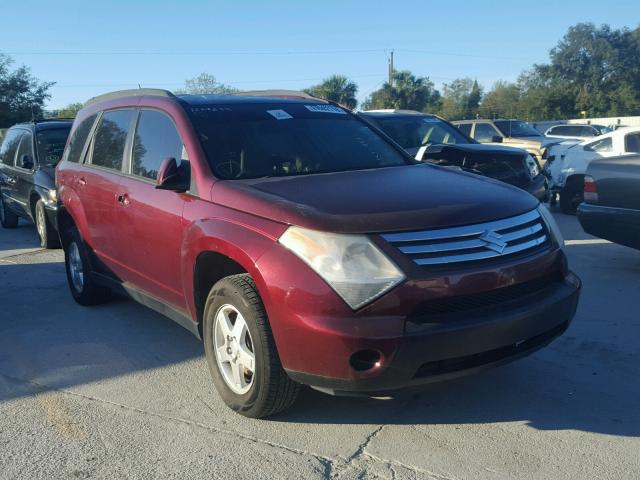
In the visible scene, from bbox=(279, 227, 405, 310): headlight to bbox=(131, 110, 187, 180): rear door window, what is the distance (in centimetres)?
154

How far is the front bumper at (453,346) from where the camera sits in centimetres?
317

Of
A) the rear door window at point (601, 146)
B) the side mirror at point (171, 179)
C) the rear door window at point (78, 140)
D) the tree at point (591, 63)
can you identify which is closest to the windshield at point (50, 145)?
the rear door window at point (78, 140)

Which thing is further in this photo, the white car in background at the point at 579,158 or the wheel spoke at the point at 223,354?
the white car in background at the point at 579,158

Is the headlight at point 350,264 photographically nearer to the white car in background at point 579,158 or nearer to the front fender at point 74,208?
the front fender at point 74,208

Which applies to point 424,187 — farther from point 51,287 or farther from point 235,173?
point 51,287

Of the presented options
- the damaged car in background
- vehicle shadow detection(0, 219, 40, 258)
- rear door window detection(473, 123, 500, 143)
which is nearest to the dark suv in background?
vehicle shadow detection(0, 219, 40, 258)

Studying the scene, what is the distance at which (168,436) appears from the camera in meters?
3.67

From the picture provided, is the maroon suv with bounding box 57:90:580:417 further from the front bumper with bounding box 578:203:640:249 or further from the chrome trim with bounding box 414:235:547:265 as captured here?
the front bumper with bounding box 578:203:640:249

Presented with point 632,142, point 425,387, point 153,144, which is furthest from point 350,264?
point 632,142

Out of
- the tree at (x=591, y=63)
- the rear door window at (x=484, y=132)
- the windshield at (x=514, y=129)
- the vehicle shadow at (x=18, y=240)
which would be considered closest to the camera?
the vehicle shadow at (x=18, y=240)

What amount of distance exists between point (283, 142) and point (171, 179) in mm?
885

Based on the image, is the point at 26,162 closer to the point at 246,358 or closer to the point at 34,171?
the point at 34,171

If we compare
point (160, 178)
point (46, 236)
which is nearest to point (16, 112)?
point (46, 236)

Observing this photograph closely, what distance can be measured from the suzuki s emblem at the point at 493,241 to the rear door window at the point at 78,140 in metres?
3.99
